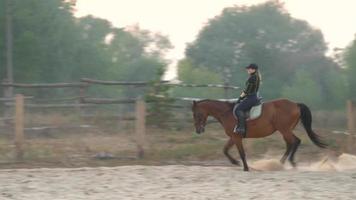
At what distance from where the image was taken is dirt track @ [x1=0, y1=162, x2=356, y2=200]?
27.9 ft


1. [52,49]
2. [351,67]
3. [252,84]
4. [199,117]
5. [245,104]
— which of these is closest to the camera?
[252,84]

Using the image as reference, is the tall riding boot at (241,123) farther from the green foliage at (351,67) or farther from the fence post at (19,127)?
the green foliage at (351,67)

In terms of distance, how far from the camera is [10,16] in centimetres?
2978

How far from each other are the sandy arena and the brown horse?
0.53 metres

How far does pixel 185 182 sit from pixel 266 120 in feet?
8.98

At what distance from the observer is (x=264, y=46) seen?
149ft

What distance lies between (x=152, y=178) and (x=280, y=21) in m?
42.8


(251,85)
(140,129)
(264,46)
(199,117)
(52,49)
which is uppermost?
(264,46)

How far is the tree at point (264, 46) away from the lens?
139 feet

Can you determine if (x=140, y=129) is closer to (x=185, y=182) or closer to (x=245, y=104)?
(x=245, y=104)

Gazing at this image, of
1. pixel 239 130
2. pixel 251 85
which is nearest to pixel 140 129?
pixel 239 130

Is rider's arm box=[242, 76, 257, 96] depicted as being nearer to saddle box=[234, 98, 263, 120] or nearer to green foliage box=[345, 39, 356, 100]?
saddle box=[234, 98, 263, 120]

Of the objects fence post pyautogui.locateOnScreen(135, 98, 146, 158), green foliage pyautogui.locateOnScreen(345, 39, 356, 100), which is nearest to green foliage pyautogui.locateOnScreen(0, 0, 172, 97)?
green foliage pyautogui.locateOnScreen(345, 39, 356, 100)

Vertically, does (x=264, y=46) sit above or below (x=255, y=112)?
above
